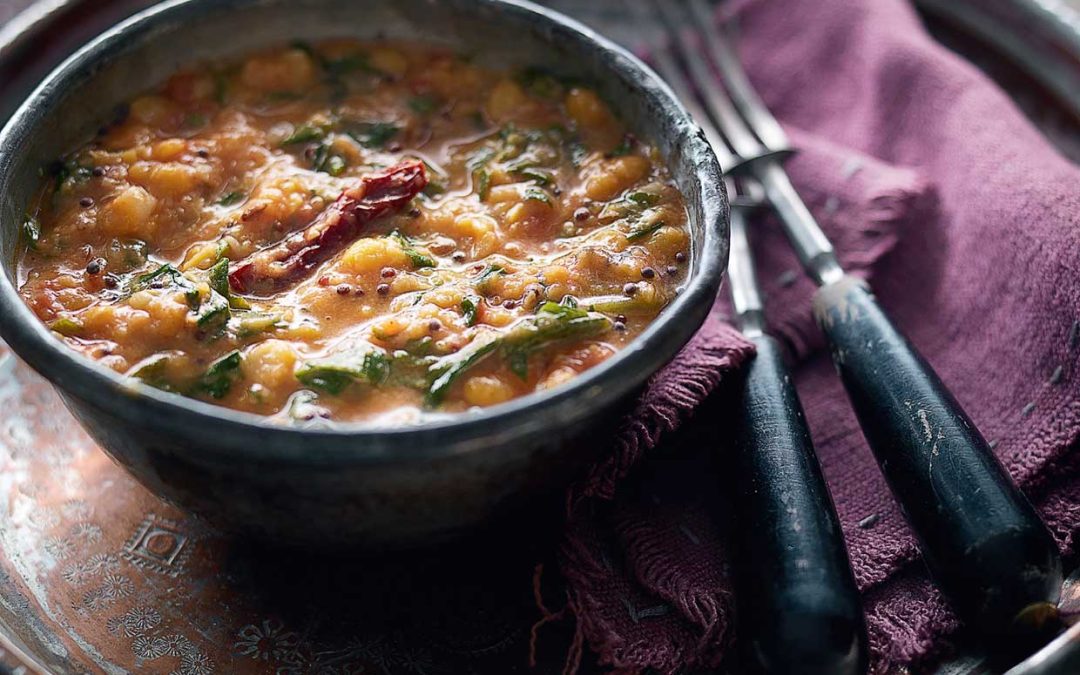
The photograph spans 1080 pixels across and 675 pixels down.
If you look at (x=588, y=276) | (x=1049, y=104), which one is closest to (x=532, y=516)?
(x=588, y=276)

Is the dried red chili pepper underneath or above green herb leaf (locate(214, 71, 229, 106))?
underneath

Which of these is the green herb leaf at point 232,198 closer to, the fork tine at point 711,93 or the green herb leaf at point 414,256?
the green herb leaf at point 414,256

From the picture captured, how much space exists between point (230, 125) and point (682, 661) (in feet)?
5.69

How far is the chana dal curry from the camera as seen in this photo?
2.21 metres

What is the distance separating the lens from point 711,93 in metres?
3.54

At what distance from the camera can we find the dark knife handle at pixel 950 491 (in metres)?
2.09

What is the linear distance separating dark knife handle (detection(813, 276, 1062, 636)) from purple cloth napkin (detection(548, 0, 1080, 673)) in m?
0.17

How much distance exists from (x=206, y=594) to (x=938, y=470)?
1.54m

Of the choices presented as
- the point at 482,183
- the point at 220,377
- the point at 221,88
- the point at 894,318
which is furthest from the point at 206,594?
the point at 894,318

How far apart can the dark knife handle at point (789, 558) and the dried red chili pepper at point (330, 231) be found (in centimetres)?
97

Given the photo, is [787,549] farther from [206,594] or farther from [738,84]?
[738,84]

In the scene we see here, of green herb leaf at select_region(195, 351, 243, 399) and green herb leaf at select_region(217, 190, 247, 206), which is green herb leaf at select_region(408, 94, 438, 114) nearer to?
green herb leaf at select_region(217, 190, 247, 206)

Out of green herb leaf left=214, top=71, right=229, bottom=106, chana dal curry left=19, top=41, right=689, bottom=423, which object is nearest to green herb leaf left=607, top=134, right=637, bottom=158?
chana dal curry left=19, top=41, right=689, bottom=423

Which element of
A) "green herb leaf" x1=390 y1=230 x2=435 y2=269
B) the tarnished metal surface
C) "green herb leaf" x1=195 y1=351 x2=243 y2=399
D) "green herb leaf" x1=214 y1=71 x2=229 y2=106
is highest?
"green herb leaf" x1=214 y1=71 x2=229 y2=106
